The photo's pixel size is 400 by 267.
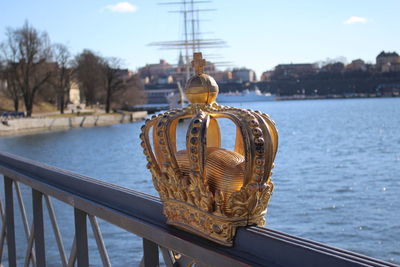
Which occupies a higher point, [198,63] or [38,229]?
[198,63]

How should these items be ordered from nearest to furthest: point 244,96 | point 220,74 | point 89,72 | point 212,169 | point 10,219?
point 212,169
point 10,219
point 220,74
point 89,72
point 244,96

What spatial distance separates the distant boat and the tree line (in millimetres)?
46851

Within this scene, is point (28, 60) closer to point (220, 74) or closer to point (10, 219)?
point (220, 74)

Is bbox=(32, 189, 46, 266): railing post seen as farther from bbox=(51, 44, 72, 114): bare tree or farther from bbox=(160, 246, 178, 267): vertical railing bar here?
bbox=(51, 44, 72, 114): bare tree

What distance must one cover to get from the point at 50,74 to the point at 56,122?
6647 millimetres

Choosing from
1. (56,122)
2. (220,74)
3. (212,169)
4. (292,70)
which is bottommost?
(56,122)

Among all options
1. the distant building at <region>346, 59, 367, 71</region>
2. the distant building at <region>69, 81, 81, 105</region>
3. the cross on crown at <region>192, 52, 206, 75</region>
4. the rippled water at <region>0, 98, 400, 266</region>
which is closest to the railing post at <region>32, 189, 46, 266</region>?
the cross on crown at <region>192, 52, 206, 75</region>

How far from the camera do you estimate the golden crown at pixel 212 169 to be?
1.89 m

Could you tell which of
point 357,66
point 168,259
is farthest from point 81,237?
point 357,66

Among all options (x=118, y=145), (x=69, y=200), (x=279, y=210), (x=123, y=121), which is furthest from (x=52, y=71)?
(x=69, y=200)

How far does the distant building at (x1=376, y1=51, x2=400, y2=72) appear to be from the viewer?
12788 cm

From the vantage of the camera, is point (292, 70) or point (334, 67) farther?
point (334, 67)

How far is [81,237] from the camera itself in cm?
283

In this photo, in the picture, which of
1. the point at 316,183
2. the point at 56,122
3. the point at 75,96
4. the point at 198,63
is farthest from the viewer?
the point at 75,96
